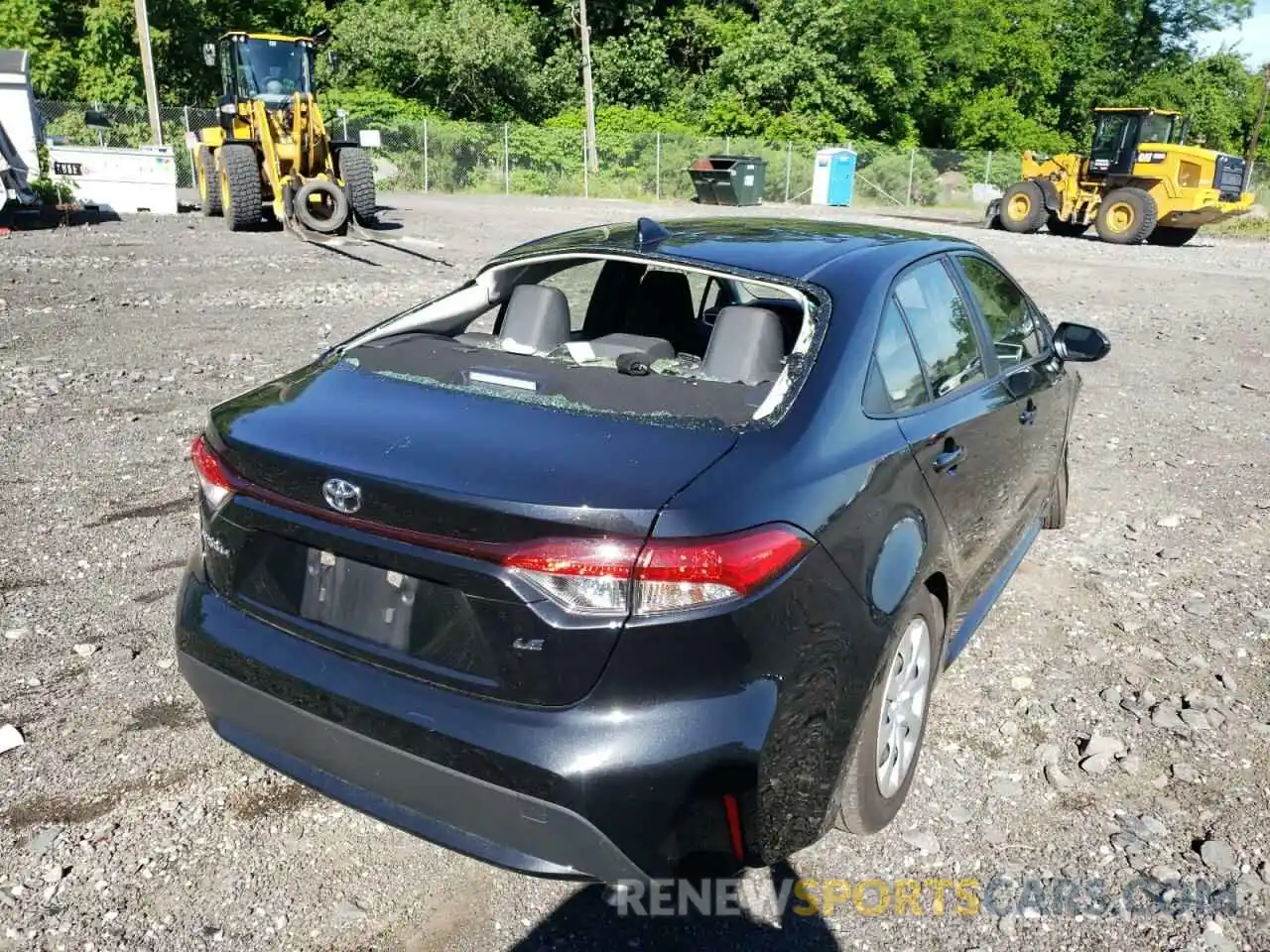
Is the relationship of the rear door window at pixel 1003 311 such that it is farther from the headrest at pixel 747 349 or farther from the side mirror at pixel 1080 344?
the headrest at pixel 747 349

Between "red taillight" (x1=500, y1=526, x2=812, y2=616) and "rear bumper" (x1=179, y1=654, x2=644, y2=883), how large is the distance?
44cm

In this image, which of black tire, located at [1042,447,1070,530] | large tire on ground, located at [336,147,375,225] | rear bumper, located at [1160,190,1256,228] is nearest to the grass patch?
rear bumper, located at [1160,190,1256,228]

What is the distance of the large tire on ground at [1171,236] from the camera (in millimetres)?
24891

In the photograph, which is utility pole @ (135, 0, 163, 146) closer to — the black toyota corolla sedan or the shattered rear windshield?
the shattered rear windshield

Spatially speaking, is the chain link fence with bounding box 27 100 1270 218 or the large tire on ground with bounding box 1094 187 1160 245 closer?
the large tire on ground with bounding box 1094 187 1160 245

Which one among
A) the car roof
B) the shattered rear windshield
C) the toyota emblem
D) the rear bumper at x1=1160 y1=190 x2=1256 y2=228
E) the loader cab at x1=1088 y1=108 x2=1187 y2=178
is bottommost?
the rear bumper at x1=1160 y1=190 x2=1256 y2=228

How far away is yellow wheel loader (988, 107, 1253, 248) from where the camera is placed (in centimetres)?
2314

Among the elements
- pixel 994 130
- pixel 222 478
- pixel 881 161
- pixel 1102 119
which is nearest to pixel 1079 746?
pixel 222 478

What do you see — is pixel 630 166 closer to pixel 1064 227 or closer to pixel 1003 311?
pixel 1064 227

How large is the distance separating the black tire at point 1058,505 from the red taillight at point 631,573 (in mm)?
3266

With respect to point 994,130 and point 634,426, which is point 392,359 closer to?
point 634,426

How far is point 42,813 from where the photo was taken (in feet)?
9.49

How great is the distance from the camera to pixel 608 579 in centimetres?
212

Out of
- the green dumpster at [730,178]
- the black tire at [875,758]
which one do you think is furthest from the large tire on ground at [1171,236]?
the black tire at [875,758]
